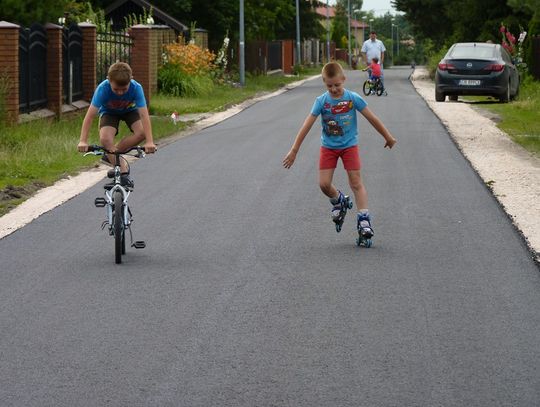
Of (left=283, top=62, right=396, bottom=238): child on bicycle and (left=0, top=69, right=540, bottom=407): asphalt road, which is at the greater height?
(left=283, top=62, right=396, bottom=238): child on bicycle

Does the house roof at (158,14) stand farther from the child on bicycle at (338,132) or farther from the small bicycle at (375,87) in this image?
the child on bicycle at (338,132)

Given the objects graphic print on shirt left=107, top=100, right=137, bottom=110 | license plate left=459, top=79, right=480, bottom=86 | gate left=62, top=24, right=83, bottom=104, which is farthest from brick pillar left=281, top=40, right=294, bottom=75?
graphic print on shirt left=107, top=100, right=137, bottom=110

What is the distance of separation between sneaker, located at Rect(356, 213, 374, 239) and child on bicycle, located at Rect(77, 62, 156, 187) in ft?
5.84

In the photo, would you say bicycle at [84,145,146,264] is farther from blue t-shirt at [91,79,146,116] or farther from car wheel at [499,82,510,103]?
car wheel at [499,82,510,103]

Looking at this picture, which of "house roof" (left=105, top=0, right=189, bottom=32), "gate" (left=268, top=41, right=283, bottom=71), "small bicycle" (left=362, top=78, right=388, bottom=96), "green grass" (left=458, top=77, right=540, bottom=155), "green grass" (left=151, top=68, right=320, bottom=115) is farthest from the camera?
"gate" (left=268, top=41, right=283, bottom=71)

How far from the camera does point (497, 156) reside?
18.0 m

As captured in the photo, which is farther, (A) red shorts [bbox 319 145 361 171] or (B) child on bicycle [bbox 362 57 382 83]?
(B) child on bicycle [bbox 362 57 382 83]

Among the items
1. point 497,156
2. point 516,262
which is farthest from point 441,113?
point 516,262

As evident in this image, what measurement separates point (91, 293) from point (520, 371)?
3196 millimetres

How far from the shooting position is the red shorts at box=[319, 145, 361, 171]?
10617 mm

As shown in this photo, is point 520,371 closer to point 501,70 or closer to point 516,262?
point 516,262

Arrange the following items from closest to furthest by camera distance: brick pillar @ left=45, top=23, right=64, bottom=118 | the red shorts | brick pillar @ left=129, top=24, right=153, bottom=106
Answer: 1. the red shorts
2. brick pillar @ left=45, top=23, right=64, bottom=118
3. brick pillar @ left=129, top=24, right=153, bottom=106

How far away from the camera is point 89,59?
88.8 ft

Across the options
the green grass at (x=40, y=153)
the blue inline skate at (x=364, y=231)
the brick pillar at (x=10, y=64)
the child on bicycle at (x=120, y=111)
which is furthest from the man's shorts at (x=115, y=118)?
the brick pillar at (x=10, y=64)
